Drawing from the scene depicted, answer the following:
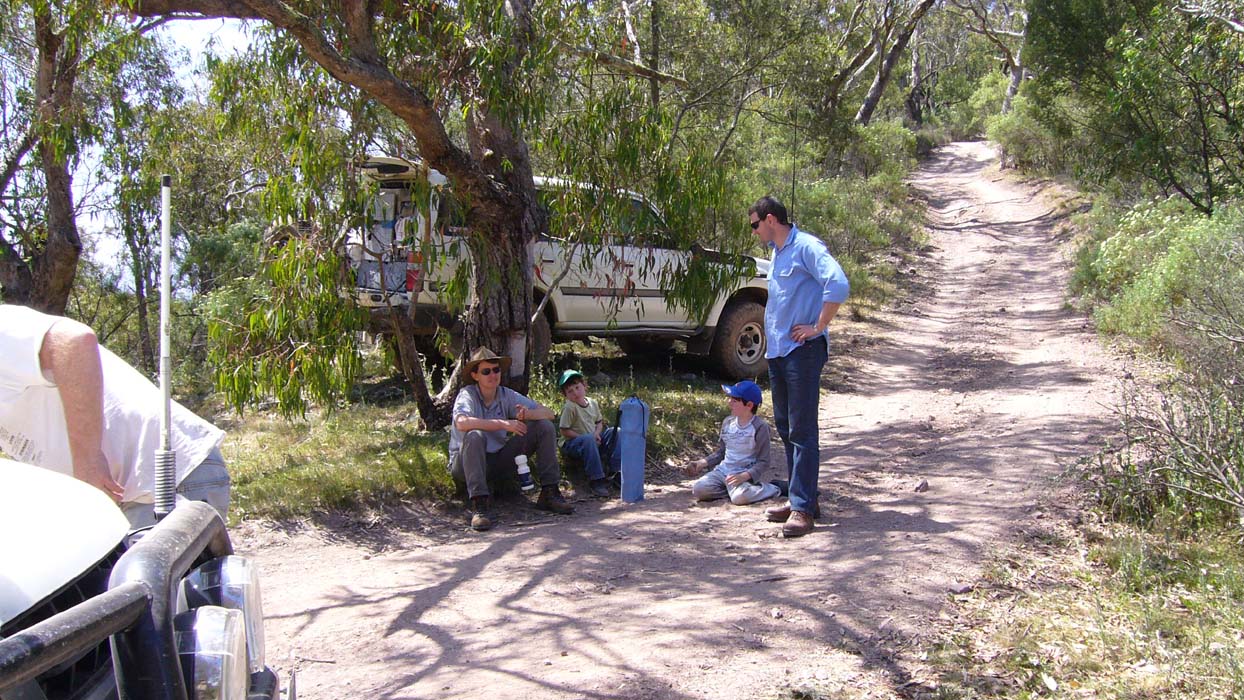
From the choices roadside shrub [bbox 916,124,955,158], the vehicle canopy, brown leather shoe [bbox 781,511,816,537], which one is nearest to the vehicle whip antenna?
the vehicle canopy

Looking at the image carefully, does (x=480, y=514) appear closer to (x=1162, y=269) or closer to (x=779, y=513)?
(x=779, y=513)

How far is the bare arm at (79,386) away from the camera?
2779mm

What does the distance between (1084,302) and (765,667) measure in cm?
1117

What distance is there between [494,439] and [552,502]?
56 centimetres

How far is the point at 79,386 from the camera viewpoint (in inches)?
109

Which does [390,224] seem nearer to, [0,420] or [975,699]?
[0,420]

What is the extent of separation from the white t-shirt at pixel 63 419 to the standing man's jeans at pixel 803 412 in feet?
9.95

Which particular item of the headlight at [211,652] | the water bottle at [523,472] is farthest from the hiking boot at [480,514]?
the headlight at [211,652]

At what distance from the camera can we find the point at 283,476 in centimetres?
650

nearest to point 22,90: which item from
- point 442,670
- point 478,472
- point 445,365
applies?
point 445,365

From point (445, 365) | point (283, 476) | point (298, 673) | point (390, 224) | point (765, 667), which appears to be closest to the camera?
point (765, 667)

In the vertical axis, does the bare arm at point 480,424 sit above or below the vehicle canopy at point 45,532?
below

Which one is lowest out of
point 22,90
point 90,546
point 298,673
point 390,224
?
point 298,673

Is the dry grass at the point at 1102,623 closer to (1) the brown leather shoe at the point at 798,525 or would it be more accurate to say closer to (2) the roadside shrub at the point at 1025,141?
(1) the brown leather shoe at the point at 798,525
